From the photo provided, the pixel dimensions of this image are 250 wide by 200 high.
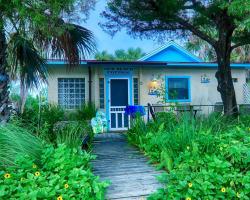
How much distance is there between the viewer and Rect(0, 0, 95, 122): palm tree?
5691 mm

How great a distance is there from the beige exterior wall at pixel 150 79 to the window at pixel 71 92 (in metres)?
0.17

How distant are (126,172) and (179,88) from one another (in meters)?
9.64

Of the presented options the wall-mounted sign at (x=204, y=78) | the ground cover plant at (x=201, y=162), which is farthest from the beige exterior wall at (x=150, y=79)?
the ground cover plant at (x=201, y=162)

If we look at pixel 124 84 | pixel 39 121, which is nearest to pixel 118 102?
pixel 124 84

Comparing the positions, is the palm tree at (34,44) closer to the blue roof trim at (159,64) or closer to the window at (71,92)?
the blue roof trim at (159,64)

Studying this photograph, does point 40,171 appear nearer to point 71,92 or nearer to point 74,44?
point 74,44

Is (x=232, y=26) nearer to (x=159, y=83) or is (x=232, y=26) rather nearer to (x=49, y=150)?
(x=159, y=83)

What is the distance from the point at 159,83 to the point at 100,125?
3978 millimetres

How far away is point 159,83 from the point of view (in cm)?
1414

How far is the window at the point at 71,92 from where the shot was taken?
13.4 meters

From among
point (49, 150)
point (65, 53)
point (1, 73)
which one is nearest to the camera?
point (49, 150)

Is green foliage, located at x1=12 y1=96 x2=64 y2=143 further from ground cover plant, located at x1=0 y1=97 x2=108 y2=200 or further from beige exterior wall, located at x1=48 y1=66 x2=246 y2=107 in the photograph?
beige exterior wall, located at x1=48 y1=66 x2=246 y2=107

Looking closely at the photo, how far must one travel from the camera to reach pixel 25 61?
7.11 m

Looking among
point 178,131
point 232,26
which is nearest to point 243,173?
point 178,131
